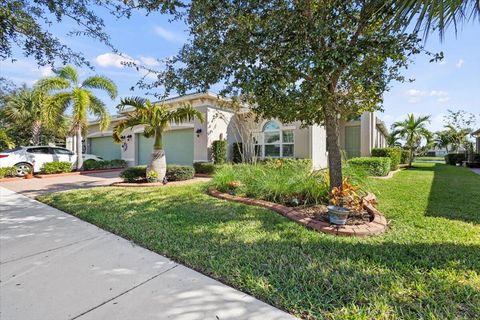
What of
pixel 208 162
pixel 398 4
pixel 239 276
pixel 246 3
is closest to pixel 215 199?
pixel 239 276

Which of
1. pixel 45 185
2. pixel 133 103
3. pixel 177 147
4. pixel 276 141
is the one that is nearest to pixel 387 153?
pixel 276 141

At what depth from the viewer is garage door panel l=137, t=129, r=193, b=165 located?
15344mm

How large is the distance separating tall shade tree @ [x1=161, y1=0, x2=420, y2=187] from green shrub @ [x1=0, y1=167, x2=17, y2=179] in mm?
12232

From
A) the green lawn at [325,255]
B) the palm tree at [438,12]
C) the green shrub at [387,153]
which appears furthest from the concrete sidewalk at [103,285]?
the green shrub at [387,153]

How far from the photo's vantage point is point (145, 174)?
33.6 feet

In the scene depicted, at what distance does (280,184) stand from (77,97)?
43.4 ft

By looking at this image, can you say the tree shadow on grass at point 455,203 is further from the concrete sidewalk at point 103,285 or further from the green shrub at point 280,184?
the concrete sidewalk at point 103,285

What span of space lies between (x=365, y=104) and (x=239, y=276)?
538 cm

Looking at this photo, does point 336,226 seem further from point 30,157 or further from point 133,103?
point 30,157

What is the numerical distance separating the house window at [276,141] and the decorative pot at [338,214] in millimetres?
9999

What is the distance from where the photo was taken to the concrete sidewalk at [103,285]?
231 cm

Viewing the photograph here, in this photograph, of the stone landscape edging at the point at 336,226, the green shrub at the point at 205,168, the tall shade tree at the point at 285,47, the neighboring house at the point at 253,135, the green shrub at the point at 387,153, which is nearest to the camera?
the tall shade tree at the point at 285,47

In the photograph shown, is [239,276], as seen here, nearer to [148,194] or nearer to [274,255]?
[274,255]

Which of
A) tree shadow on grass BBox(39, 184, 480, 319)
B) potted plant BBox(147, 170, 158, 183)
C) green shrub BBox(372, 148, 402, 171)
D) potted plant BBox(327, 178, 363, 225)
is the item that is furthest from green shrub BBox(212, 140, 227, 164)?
potted plant BBox(327, 178, 363, 225)
